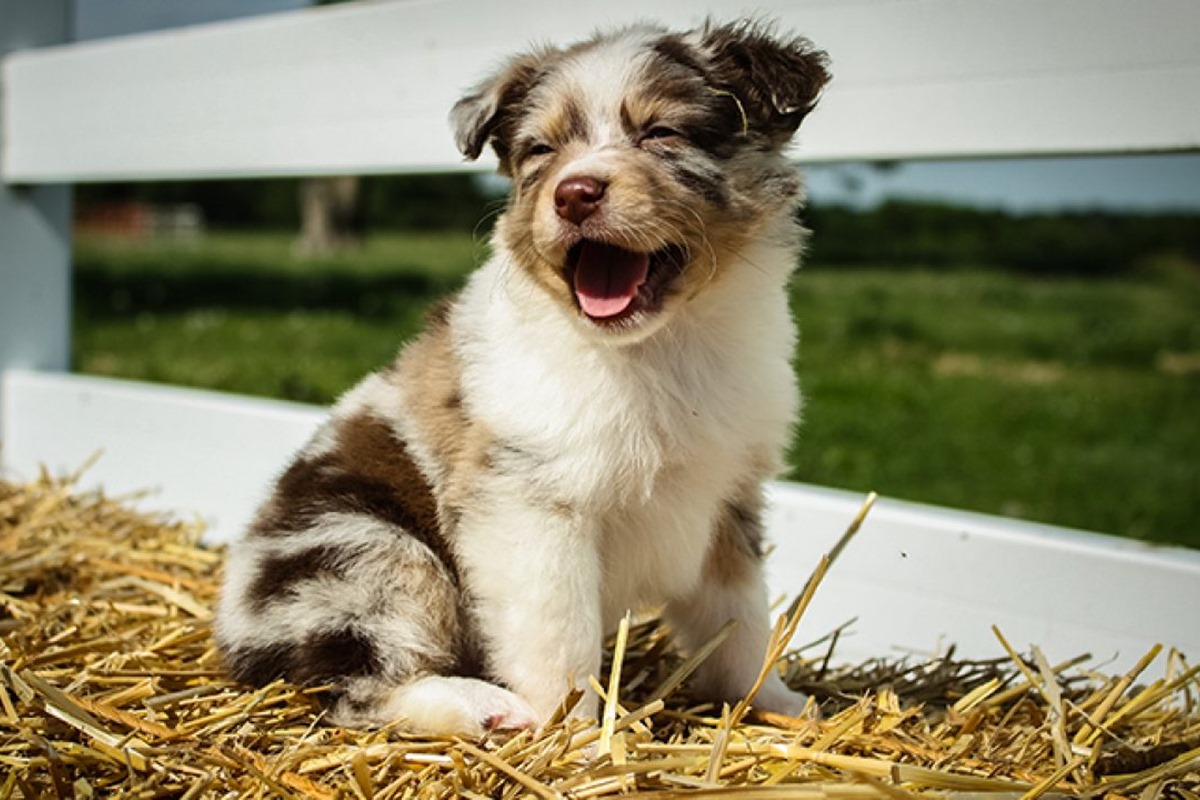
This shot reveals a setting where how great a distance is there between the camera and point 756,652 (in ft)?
12.4

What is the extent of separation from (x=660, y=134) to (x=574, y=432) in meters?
0.85

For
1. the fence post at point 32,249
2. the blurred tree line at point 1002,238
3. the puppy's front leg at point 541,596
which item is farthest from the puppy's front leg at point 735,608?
the blurred tree line at point 1002,238

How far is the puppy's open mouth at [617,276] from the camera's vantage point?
3.34 meters

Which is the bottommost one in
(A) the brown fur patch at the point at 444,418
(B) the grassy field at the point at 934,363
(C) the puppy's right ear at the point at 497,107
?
(B) the grassy field at the point at 934,363

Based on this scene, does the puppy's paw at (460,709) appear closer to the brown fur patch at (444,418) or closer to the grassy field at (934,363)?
the brown fur patch at (444,418)

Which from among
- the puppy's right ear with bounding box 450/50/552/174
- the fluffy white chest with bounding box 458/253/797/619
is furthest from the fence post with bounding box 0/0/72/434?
the fluffy white chest with bounding box 458/253/797/619

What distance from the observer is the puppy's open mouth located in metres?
3.34

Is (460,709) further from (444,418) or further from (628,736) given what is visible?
(444,418)

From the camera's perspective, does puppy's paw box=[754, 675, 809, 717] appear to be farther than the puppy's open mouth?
Yes

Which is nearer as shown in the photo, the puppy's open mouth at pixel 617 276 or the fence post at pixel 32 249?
the puppy's open mouth at pixel 617 276

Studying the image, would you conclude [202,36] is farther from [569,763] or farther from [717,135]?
[569,763]

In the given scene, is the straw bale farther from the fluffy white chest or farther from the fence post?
the fence post

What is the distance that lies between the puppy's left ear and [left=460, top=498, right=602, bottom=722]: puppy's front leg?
125 cm

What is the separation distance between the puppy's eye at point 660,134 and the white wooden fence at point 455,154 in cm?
114
